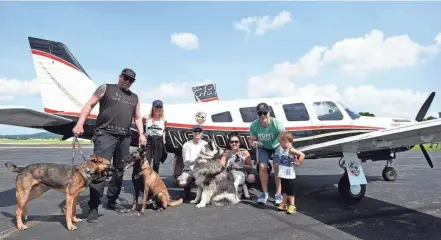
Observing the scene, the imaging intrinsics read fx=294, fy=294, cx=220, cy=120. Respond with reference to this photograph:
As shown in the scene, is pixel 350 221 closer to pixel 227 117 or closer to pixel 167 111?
pixel 227 117

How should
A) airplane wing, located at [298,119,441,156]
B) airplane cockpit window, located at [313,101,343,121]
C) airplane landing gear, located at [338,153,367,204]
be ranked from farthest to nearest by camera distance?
airplane cockpit window, located at [313,101,343,121] → airplane landing gear, located at [338,153,367,204] → airplane wing, located at [298,119,441,156]

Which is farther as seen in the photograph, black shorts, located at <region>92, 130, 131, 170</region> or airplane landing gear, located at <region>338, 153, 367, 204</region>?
airplane landing gear, located at <region>338, 153, 367, 204</region>

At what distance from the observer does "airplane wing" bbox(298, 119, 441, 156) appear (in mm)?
4755

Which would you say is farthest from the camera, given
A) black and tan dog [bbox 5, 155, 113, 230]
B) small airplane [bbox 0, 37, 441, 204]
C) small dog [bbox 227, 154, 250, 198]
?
small airplane [bbox 0, 37, 441, 204]

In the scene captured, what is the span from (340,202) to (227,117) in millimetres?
3430

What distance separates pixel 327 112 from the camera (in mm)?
8109

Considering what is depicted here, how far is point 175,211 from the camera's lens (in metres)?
5.79

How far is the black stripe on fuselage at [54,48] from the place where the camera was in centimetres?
834

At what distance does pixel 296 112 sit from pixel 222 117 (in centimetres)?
202

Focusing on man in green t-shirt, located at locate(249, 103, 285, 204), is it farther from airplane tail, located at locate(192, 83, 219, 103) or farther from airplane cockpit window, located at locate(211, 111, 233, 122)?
airplane tail, located at locate(192, 83, 219, 103)

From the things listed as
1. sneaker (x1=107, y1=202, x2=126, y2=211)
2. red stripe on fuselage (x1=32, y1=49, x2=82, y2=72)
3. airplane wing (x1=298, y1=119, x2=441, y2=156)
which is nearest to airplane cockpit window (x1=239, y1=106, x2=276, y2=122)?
airplane wing (x1=298, y1=119, x2=441, y2=156)

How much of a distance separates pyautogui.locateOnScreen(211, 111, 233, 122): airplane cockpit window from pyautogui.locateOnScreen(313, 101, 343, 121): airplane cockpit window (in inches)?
93.3

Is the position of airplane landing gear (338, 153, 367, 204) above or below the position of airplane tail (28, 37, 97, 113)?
below

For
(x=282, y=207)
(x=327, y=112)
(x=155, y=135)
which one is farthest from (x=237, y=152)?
(x=327, y=112)
